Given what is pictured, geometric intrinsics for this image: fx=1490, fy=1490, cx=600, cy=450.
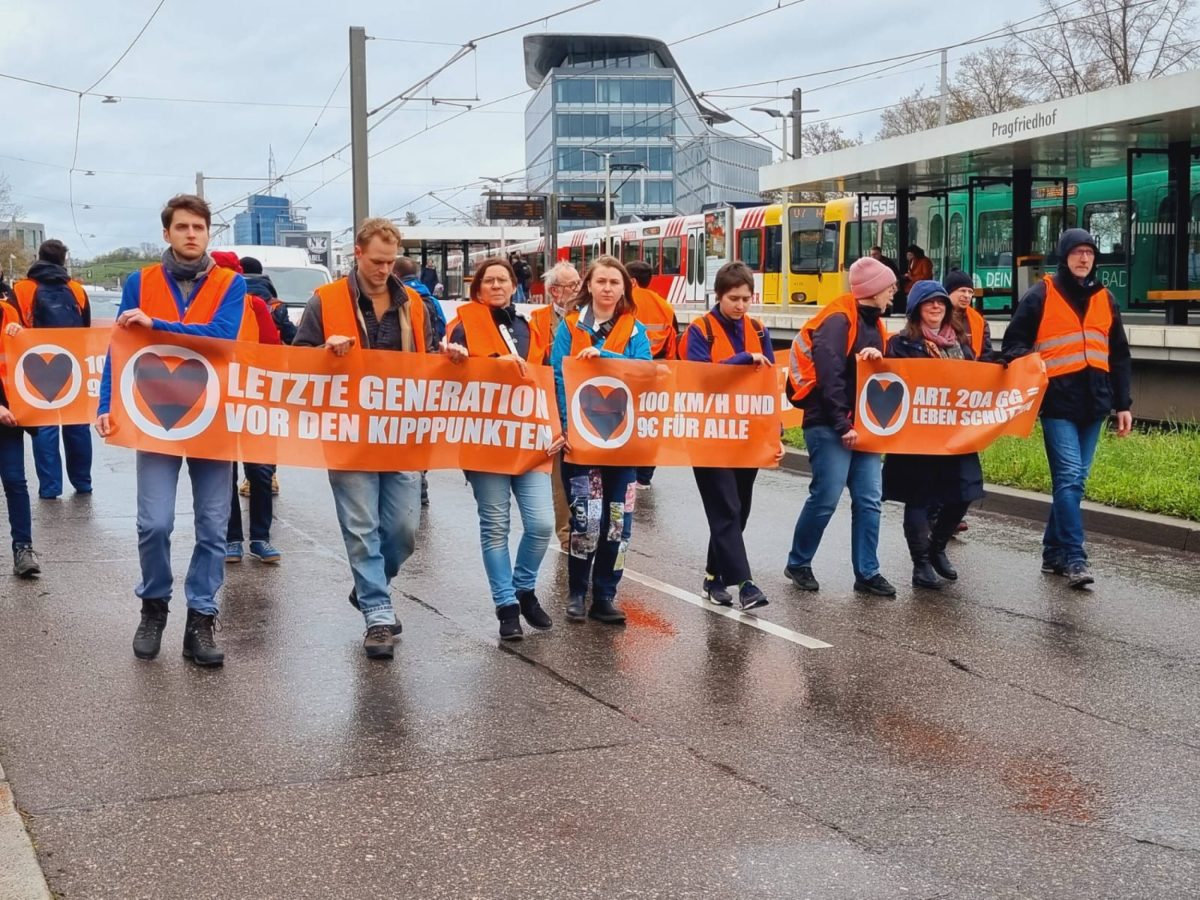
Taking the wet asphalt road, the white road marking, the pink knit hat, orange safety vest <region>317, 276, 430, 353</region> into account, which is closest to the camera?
the wet asphalt road

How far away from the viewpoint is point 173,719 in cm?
562

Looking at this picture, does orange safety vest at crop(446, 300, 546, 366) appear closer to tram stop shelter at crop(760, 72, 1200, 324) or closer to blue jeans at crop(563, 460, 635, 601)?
blue jeans at crop(563, 460, 635, 601)

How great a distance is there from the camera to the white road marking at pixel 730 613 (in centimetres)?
711

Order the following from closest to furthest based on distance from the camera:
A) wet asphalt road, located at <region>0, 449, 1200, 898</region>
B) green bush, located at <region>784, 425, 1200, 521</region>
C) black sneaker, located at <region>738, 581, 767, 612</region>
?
wet asphalt road, located at <region>0, 449, 1200, 898</region> → black sneaker, located at <region>738, 581, 767, 612</region> → green bush, located at <region>784, 425, 1200, 521</region>

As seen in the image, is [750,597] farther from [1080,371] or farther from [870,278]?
[1080,371]

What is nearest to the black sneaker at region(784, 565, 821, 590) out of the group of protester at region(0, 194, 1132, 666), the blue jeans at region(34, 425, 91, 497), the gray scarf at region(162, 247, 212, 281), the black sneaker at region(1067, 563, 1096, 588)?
the group of protester at region(0, 194, 1132, 666)

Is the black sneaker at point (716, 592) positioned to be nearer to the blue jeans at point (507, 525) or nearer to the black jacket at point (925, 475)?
the blue jeans at point (507, 525)

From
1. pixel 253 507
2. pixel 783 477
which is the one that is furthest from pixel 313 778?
pixel 783 477

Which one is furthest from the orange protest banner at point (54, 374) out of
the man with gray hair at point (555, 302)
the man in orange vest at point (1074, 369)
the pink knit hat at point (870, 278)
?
the man in orange vest at point (1074, 369)

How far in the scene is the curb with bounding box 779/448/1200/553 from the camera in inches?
390

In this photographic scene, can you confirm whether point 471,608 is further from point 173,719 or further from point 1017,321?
point 1017,321

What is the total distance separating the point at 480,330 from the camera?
7266mm

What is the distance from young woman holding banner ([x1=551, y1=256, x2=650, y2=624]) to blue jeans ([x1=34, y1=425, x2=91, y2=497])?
6.07 m

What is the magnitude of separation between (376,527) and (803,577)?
281 cm
